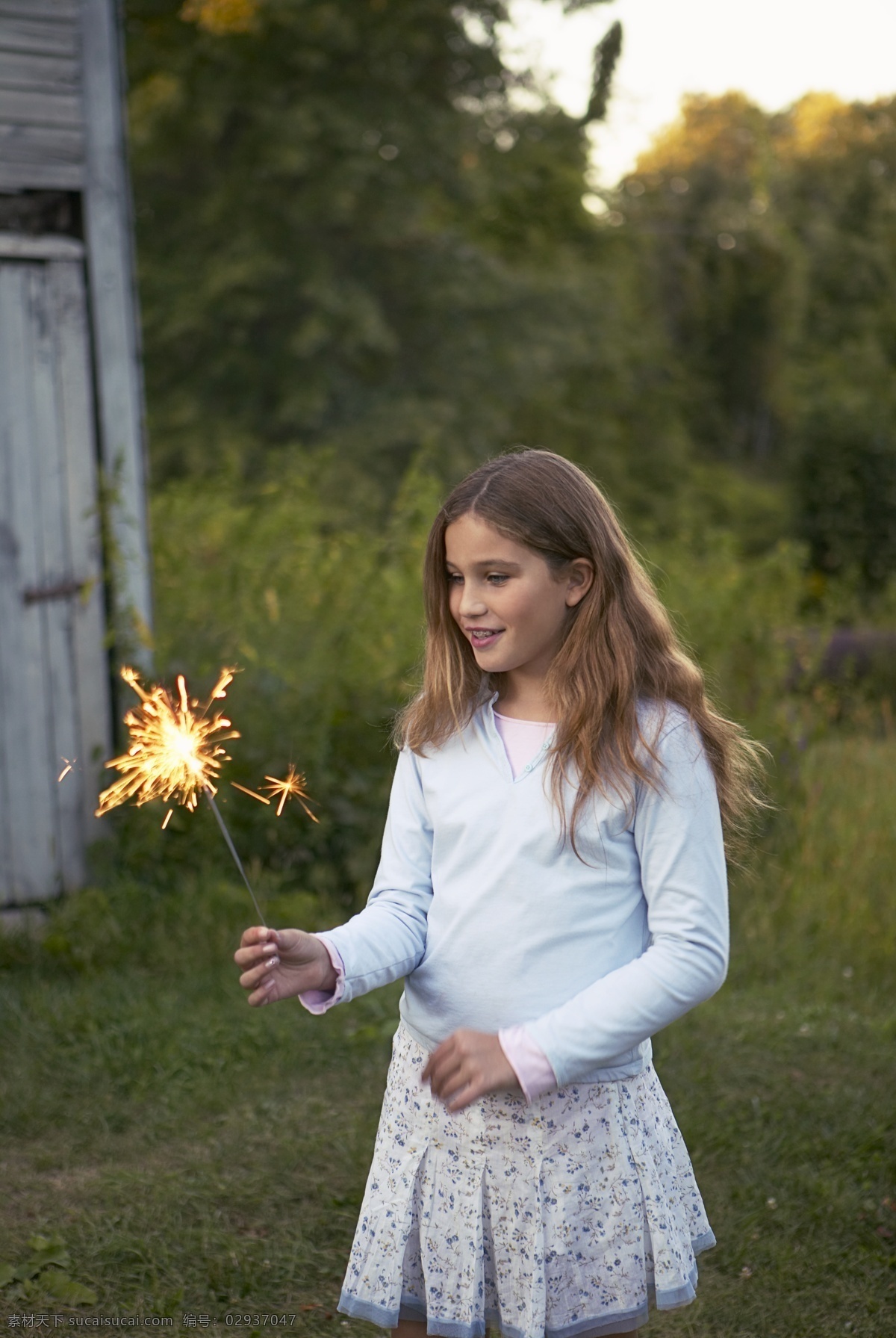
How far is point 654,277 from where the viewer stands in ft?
107

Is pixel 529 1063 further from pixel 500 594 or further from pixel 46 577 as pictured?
pixel 46 577

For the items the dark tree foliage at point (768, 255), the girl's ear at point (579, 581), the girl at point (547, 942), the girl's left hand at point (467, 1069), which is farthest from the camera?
the dark tree foliage at point (768, 255)

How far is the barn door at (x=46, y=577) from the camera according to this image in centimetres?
505

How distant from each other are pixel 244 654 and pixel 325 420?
13.7 metres

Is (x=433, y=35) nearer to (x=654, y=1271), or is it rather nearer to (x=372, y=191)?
(x=372, y=191)

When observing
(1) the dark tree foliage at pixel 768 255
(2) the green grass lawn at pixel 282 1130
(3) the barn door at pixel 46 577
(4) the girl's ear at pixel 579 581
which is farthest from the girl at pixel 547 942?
(1) the dark tree foliage at pixel 768 255

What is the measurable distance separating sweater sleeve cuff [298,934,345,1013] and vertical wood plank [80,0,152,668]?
342 centimetres

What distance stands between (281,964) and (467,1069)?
33cm

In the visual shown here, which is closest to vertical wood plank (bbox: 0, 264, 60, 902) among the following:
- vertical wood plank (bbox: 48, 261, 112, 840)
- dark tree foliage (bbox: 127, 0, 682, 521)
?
vertical wood plank (bbox: 48, 261, 112, 840)

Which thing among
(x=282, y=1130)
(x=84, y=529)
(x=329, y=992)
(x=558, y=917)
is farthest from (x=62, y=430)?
(x=558, y=917)

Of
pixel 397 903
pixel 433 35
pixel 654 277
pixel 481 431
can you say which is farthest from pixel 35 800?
pixel 654 277

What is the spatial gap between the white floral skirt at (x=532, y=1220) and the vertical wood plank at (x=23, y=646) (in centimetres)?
341

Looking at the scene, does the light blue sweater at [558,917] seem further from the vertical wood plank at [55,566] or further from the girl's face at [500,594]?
the vertical wood plank at [55,566]

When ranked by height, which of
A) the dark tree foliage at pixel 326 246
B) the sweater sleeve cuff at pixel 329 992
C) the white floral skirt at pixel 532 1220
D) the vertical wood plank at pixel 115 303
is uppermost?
the dark tree foliage at pixel 326 246
